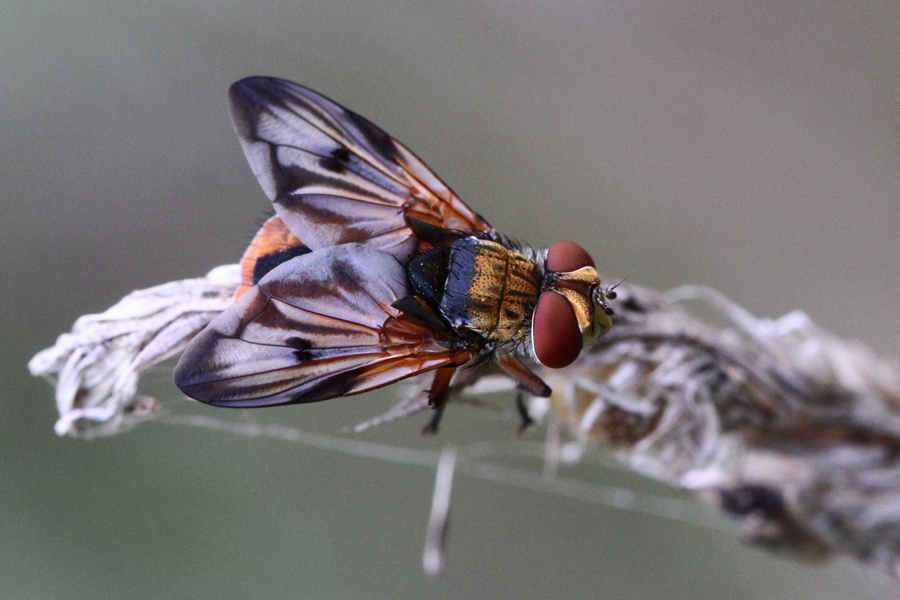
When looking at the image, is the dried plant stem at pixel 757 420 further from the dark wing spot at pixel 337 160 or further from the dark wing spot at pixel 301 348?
the dark wing spot at pixel 337 160

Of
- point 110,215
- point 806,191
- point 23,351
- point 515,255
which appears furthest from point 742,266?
point 23,351

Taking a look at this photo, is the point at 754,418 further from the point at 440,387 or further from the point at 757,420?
the point at 440,387

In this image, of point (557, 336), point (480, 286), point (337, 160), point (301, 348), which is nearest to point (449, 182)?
point (337, 160)

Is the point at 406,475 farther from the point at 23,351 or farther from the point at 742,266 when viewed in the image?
the point at 742,266

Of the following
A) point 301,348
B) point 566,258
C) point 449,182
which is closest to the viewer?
point 301,348

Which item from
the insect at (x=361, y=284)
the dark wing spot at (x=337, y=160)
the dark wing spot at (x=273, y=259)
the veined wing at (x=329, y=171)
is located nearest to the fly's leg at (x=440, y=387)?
the insect at (x=361, y=284)

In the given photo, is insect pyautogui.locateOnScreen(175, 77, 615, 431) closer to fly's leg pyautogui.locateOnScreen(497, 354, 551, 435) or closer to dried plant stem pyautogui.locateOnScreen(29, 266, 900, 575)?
fly's leg pyautogui.locateOnScreen(497, 354, 551, 435)

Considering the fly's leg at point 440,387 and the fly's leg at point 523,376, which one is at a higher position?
the fly's leg at point 523,376
